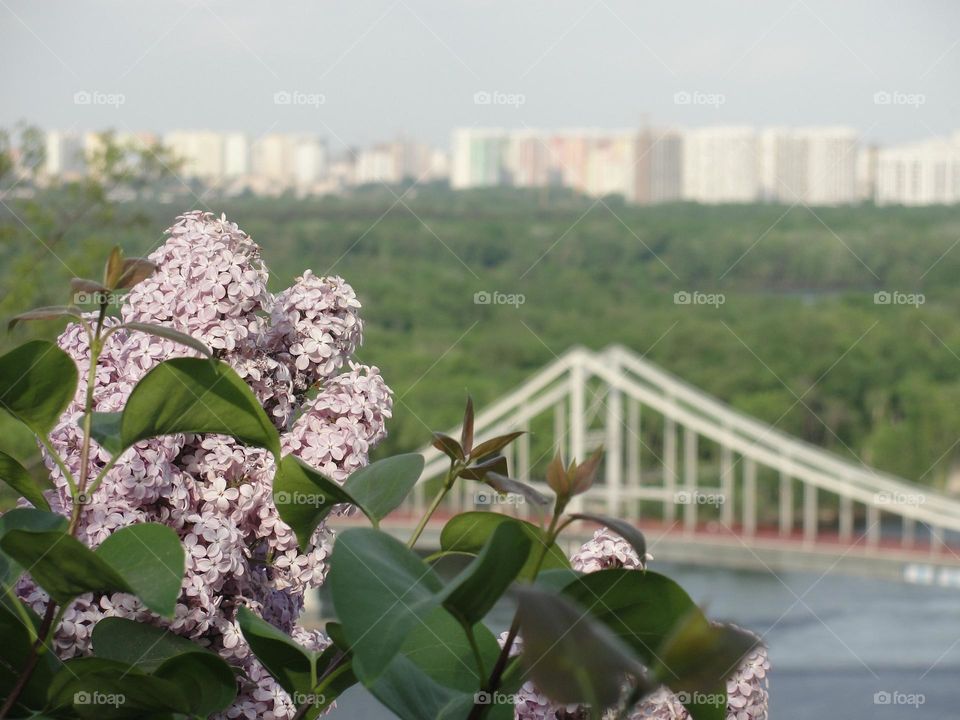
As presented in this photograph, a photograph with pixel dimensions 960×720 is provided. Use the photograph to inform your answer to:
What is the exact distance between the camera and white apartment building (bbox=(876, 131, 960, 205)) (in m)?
37.8

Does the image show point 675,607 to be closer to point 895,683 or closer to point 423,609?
point 423,609

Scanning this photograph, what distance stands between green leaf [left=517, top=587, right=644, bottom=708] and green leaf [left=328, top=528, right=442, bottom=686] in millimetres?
72

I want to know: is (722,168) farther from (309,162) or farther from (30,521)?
(30,521)

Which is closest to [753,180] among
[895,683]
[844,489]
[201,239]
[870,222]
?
[870,222]

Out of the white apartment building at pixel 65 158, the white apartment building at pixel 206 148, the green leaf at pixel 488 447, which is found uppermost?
the white apartment building at pixel 206 148

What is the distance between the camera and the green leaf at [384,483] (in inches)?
22.6

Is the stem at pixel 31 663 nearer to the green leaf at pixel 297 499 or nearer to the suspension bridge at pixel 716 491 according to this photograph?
the green leaf at pixel 297 499

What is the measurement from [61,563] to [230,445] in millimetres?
169

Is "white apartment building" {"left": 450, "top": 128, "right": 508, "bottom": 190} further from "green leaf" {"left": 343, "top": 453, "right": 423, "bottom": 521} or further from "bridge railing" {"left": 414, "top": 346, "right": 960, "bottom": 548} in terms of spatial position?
"green leaf" {"left": 343, "top": 453, "right": 423, "bottom": 521}

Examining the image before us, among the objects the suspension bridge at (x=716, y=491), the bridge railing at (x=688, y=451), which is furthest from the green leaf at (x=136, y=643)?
the bridge railing at (x=688, y=451)

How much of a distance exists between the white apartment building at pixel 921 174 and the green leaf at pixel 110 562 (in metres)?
38.8

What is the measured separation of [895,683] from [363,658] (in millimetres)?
18644

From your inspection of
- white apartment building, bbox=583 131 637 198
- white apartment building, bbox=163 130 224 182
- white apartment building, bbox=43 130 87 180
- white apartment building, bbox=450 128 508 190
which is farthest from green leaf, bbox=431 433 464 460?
white apartment building, bbox=583 131 637 198

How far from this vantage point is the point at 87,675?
1.77 ft
